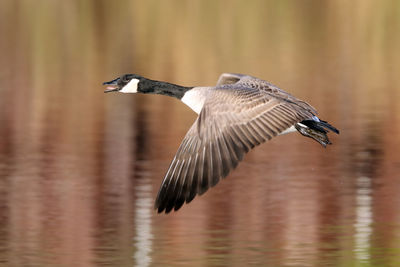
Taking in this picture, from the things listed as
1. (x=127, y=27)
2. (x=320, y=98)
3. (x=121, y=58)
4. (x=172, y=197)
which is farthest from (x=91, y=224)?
(x=127, y=27)

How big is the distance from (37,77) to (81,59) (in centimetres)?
247

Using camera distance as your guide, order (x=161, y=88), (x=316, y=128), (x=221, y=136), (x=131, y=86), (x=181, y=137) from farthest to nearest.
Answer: (x=181, y=137), (x=131, y=86), (x=161, y=88), (x=316, y=128), (x=221, y=136)

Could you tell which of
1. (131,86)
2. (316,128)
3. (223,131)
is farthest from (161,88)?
(223,131)

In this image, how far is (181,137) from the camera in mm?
13625

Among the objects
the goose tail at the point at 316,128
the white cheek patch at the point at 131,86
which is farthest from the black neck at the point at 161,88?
the goose tail at the point at 316,128

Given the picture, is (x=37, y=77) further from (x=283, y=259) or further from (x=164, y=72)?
(x=283, y=259)

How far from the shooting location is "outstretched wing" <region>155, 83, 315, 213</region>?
6.60 meters

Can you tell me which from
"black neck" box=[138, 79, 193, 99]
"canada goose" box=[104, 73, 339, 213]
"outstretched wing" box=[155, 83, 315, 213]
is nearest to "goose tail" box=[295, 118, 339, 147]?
"canada goose" box=[104, 73, 339, 213]

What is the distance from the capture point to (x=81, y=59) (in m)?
22.0

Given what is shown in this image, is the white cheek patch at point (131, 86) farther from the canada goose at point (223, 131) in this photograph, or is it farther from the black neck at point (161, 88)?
the canada goose at point (223, 131)

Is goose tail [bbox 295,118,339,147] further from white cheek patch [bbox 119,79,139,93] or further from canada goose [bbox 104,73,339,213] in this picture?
white cheek patch [bbox 119,79,139,93]

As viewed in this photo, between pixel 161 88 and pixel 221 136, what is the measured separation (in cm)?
229

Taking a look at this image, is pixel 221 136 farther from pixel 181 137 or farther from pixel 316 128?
pixel 181 137

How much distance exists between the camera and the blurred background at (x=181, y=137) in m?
8.53
